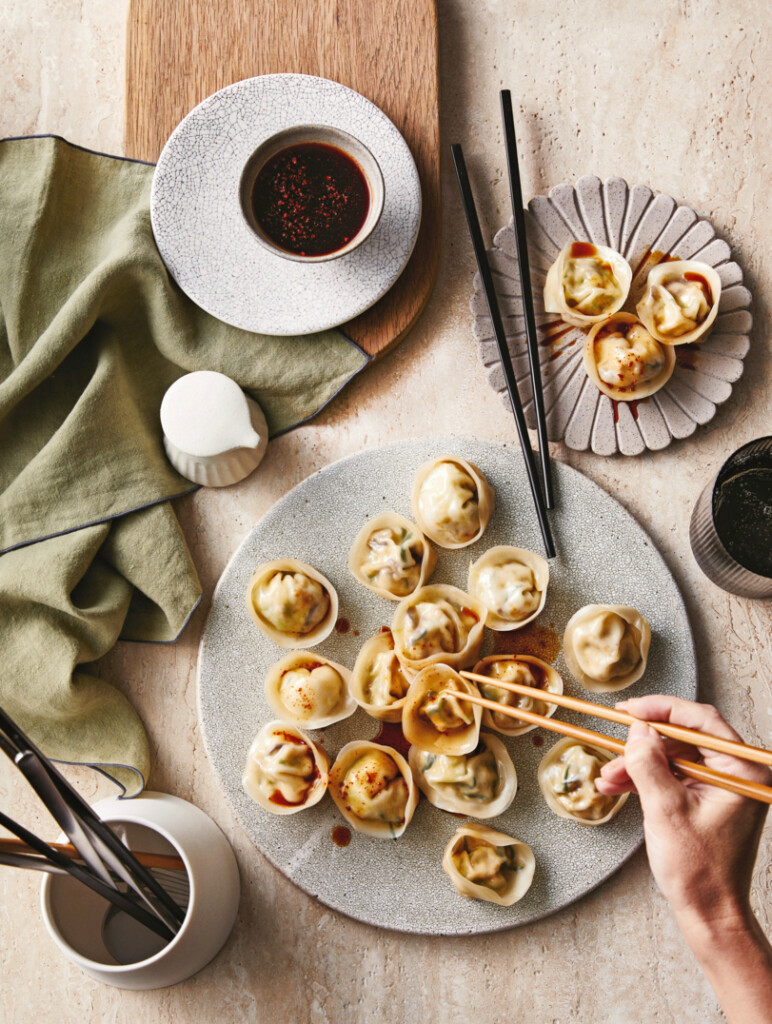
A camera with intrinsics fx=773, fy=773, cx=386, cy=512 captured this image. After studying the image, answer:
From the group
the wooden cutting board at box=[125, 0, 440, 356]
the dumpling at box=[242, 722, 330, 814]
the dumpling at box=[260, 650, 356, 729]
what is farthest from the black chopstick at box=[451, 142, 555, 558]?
the dumpling at box=[242, 722, 330, 814]

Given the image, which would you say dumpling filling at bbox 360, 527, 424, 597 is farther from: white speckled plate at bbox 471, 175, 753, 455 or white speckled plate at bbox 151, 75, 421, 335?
white speckled plate at bbox 151, 75, 421, 335

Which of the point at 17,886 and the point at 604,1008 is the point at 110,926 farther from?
the point at 604,1008

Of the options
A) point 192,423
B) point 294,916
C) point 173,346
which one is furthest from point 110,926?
point 173,346

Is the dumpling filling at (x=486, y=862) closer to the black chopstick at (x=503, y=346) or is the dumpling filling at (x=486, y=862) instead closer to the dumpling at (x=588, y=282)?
the black chopstick at (x=503, y=346)

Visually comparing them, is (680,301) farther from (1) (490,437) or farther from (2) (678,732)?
(2) (678,732)

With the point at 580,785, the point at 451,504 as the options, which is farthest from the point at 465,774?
the point at 451,504

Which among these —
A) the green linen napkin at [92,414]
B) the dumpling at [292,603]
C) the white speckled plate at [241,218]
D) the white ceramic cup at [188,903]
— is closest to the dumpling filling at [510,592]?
the dumpling at [292,603]
